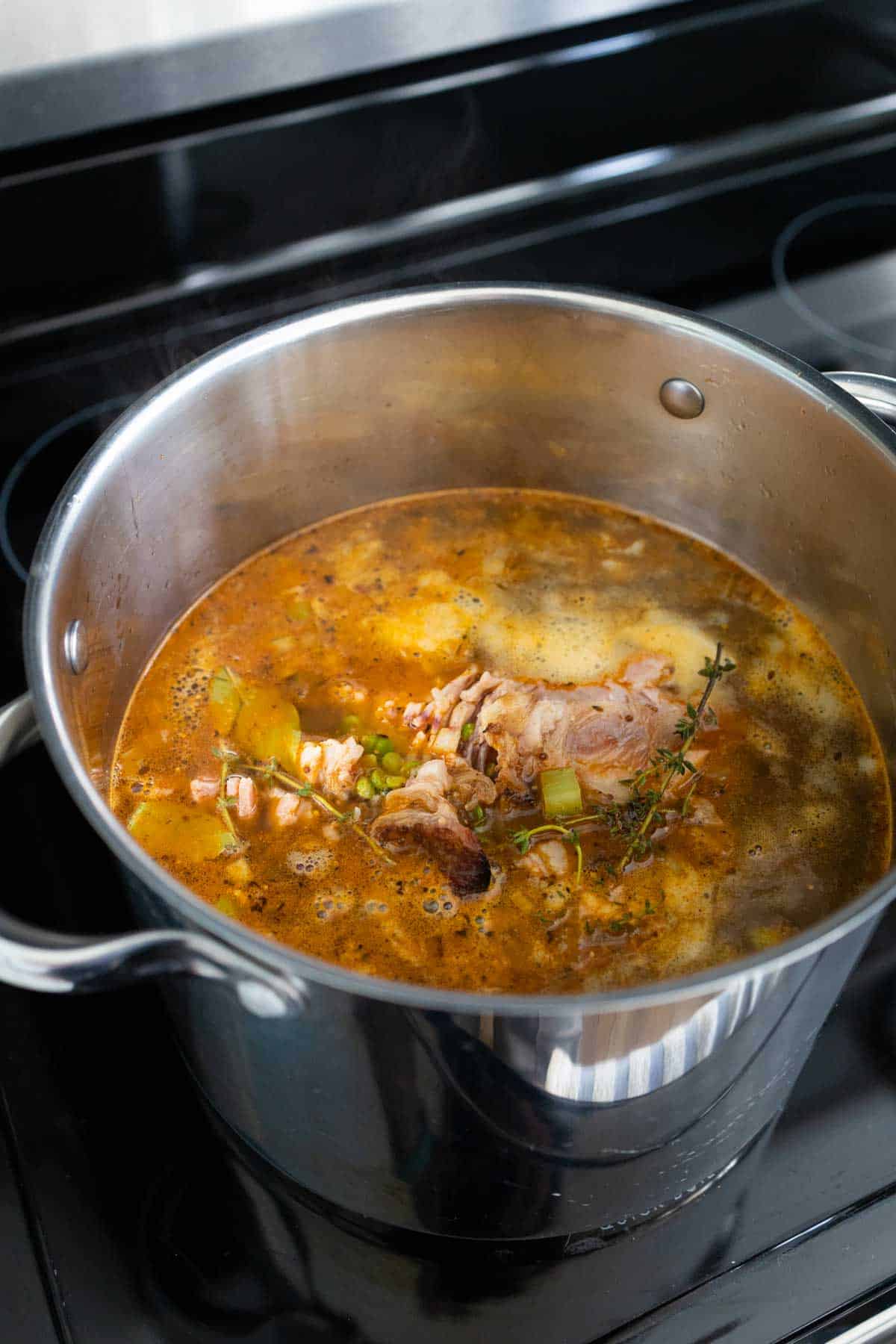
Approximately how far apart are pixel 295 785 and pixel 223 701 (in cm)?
19

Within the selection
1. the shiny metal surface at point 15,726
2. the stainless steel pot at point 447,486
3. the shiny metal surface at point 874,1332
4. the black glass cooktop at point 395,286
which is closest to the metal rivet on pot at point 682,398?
the stainless steel pot at point 447,486

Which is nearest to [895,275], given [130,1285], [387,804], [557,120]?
[557,120]

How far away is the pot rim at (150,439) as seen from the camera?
2.51 feet

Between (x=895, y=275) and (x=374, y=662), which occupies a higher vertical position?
(x=895, y=275)

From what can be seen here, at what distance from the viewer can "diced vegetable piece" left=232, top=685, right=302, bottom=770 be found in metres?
1.33

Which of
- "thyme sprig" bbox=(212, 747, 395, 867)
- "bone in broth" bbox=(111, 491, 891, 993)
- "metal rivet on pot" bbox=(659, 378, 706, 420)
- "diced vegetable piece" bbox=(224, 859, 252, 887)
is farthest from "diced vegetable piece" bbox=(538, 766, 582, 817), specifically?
"metal rivet on pot" bbox=(659, 378, 706, 420)

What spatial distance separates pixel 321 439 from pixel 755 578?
527 mm

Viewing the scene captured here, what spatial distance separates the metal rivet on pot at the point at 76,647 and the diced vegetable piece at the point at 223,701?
7.5 inches

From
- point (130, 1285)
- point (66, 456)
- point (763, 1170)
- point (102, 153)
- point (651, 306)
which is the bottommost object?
point (763, 1170)

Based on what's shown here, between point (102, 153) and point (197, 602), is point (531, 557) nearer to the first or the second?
point (197, 602)

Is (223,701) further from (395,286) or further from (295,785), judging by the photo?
(395,286)

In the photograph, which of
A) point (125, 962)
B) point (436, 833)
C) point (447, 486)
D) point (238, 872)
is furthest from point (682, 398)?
point (125, 962)

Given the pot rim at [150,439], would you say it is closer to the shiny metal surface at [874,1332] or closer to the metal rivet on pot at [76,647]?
the metal rivet on pot at [76,647]

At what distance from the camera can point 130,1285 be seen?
3.37 feet
